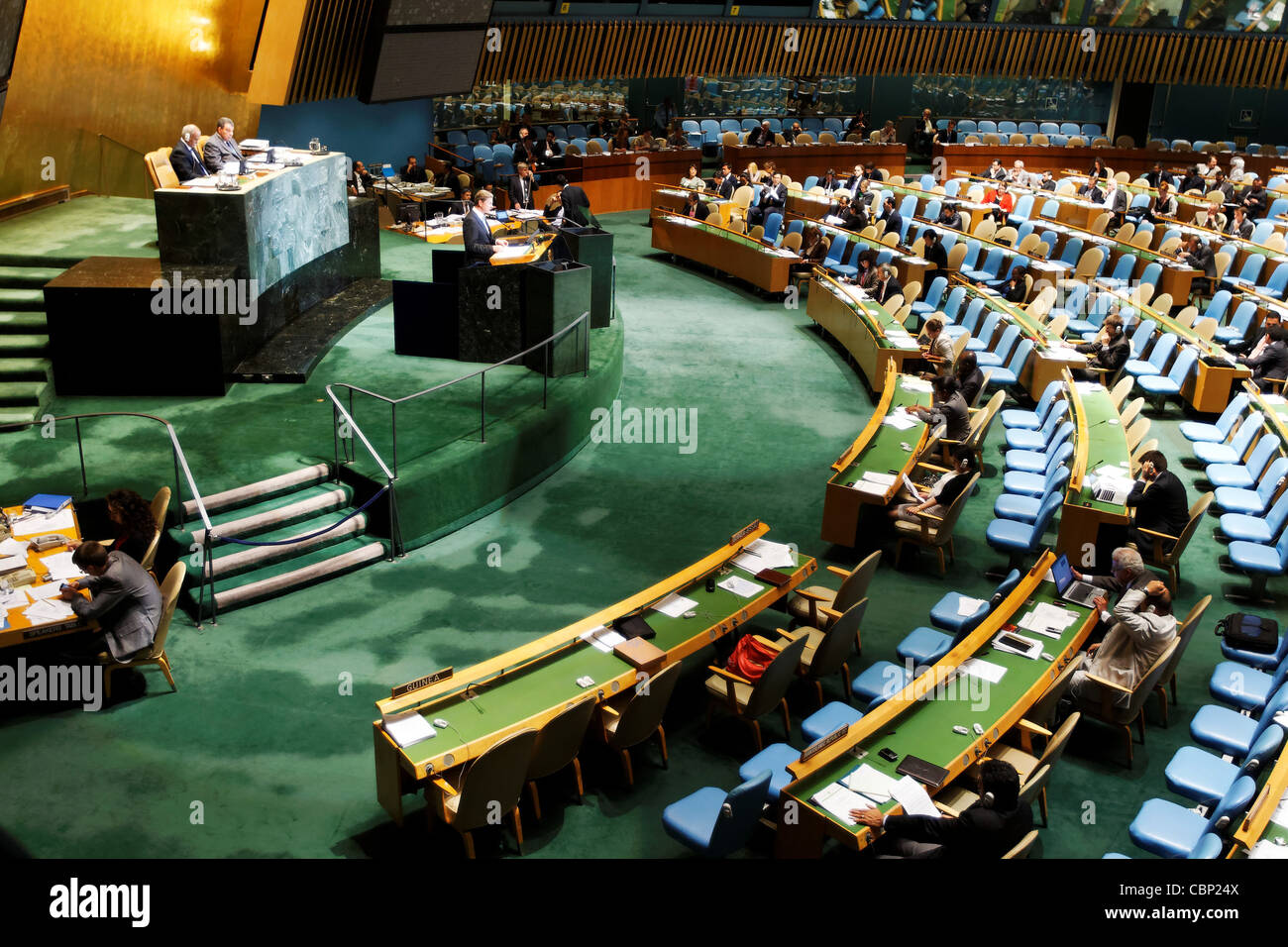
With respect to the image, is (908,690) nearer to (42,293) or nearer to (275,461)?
(275,461)

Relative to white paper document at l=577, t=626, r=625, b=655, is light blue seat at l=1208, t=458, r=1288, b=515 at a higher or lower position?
higher

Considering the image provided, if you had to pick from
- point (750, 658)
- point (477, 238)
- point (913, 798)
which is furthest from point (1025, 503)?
point (477, 238)

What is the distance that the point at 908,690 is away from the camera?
265 inches

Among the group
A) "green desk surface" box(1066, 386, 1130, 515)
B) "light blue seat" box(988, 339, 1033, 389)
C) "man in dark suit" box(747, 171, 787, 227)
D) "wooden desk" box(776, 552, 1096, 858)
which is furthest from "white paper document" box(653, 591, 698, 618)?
"man in dark suit" box(747, 171, 787, 227)

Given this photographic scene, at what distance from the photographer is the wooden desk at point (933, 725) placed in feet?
18.9

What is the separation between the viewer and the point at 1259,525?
945 cm

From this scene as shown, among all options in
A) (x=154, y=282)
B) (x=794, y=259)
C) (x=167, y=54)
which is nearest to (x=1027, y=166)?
(x=794, y=259)

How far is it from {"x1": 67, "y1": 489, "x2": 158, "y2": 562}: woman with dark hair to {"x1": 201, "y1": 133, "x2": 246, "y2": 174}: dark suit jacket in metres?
5.28

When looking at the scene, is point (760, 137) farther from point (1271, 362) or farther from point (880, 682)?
point (880, 682)

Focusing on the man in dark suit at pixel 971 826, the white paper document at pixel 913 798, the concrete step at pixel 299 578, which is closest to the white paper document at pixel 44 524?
the concrete step at pixel 299 578

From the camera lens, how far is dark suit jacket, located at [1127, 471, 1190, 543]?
9039 millimetres

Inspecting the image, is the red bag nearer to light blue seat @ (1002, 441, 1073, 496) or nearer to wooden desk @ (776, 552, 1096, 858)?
wooden desk @ (776, 552, 1096, 858)

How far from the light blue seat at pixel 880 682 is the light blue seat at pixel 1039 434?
436cm
